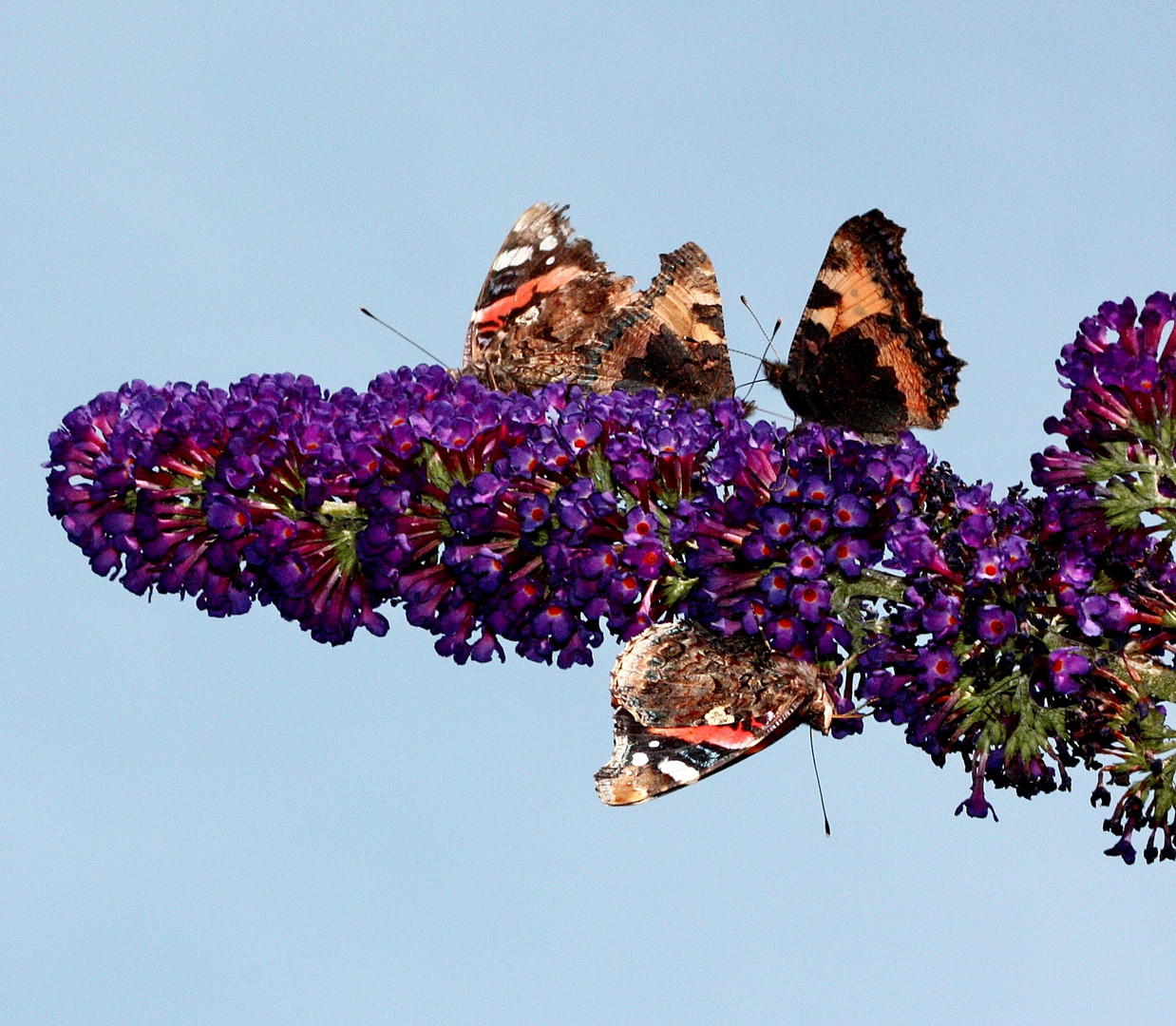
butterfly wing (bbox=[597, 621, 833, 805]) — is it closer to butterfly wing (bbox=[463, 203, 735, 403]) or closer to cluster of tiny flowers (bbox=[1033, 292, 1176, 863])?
cluster of tiny flowers (bbox=[1033, 292, 1176, 863])

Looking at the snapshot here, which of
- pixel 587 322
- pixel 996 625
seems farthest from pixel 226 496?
pixel 587 322

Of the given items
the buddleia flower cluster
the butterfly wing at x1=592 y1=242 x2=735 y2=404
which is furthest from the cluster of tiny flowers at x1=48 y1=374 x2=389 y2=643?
the butterfly wing at x1=592 y1=242 x2=735 y2=404

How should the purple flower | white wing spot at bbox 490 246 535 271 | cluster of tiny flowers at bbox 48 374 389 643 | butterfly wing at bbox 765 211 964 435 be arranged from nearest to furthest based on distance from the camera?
the purple flower
cluster of tiny flowers at bbox 48 374 389 643
butterfly wing at bbox 765 211 964 435
white wing spot at bbox 490 246 535 271

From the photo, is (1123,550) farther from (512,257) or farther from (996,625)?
(512,257)

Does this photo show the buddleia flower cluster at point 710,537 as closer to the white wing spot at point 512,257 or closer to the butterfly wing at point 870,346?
the butterfly wing at point 870,346

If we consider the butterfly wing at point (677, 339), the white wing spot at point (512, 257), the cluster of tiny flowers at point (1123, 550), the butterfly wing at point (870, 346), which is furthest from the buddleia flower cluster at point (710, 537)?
the white wing spot at point (512, 257)

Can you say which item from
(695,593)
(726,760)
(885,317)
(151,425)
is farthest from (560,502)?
(885,317)
